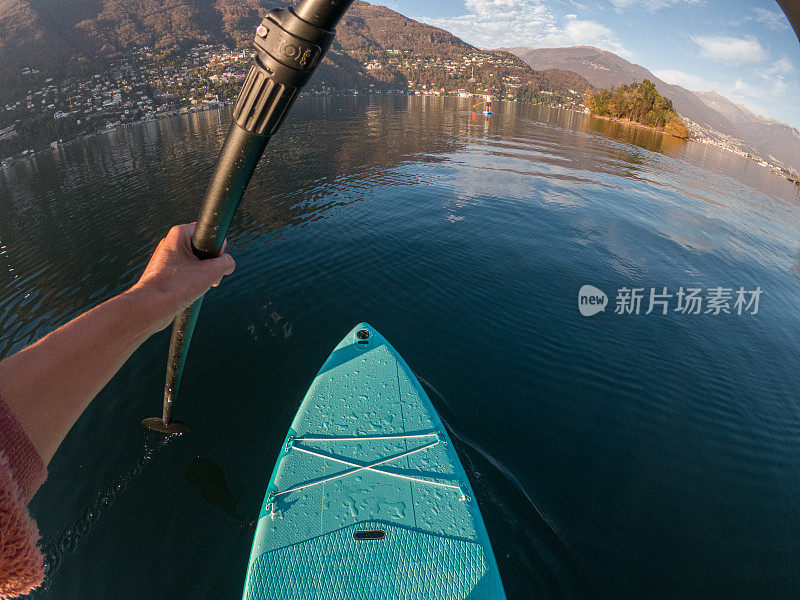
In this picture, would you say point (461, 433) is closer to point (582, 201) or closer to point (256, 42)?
point (256, 42)

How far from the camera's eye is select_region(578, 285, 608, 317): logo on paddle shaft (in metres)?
12.6

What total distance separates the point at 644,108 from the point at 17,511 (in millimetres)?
104462

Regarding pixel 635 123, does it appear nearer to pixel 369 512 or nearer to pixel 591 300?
pixel 591 300

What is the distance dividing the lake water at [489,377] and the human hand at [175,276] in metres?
6.16

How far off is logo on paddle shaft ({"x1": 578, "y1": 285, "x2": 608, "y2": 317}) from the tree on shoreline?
80.7 meters

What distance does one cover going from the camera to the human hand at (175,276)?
1.87m

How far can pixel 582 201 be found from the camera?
2427 centimetres

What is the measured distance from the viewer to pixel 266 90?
60.8 inches

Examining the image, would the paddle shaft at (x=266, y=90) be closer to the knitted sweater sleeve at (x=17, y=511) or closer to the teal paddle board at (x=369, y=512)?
the knitted sweater sleeve at (x=17, y=511)

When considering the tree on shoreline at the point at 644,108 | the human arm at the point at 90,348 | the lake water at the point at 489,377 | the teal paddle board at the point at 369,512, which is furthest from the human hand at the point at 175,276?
the tree on shoreline at the point at 644,108

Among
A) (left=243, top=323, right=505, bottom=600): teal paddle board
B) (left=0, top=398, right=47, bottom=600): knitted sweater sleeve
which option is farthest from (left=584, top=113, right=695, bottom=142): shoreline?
(left=0, top=398, right=47, bottom=600): knitted sweater sleeve

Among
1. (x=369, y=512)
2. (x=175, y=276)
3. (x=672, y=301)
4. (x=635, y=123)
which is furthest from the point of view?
(x=635, y=123)

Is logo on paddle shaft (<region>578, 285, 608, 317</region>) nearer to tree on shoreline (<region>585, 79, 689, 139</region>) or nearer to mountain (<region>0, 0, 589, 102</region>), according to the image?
tree on shoreline (<region>585, 79, 689, 139</region>)

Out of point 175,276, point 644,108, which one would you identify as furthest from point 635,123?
point 175,276
